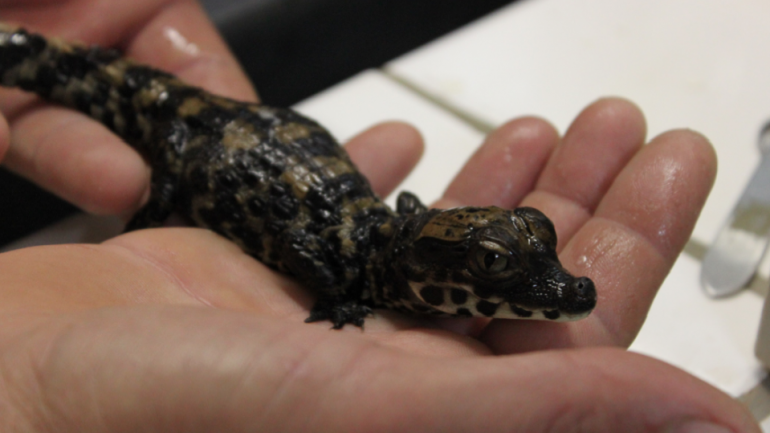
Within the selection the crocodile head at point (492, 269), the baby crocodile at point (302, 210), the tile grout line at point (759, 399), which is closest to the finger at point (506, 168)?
the baby crocodile at point (302, 210)

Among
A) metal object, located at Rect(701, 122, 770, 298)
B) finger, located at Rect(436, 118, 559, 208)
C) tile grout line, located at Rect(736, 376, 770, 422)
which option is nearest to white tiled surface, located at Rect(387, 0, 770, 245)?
metal object, located at Rect(701, 122, 770, 298)

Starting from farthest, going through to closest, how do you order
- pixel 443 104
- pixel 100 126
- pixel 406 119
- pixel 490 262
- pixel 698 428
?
pixel 443 104 < pixel 406 119 < pixel 100 126 < pixel 490 262 < pixel 698 428

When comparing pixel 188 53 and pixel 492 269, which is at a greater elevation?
pixel 188 53

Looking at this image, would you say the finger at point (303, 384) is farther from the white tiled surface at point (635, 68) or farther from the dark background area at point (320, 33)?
the dark background area at point (320, 33)

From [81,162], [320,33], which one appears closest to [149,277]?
[81,162]

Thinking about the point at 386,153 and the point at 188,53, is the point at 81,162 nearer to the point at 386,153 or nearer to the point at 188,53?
the point at 188,53

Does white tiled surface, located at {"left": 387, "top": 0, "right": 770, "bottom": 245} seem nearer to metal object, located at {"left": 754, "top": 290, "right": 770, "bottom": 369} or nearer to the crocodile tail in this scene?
metal object, located at {"left": 754, "top": 290, "right": 770, "bottom": 369}
